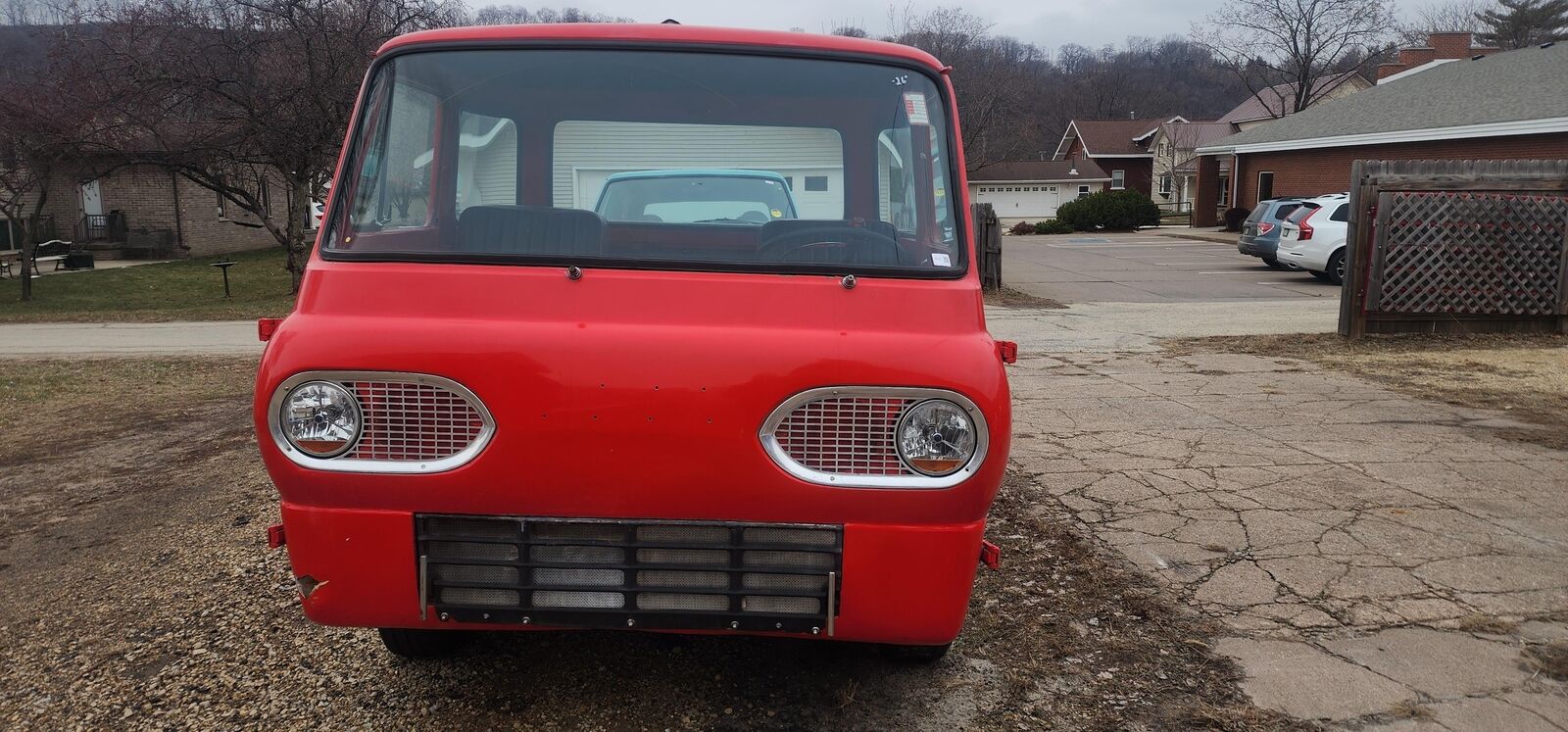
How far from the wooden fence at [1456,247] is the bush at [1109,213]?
31303mm

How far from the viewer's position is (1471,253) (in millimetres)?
11008

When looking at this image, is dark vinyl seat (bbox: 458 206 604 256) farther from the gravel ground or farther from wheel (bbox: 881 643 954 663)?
wheel (bbox: 881 643 954 663)

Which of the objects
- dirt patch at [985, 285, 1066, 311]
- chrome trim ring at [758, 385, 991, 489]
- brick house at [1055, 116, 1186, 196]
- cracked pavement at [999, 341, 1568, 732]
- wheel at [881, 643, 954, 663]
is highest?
brick house at [1055, 116, 1186, 196]

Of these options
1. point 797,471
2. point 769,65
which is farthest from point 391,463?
point 769,65

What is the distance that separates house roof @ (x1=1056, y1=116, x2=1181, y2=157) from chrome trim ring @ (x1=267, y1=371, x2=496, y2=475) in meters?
71.9

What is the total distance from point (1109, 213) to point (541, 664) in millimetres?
41412

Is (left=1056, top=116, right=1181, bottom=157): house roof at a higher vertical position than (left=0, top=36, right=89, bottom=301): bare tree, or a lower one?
higher

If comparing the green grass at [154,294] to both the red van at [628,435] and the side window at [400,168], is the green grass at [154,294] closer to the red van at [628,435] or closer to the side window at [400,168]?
the side window at [400,168]

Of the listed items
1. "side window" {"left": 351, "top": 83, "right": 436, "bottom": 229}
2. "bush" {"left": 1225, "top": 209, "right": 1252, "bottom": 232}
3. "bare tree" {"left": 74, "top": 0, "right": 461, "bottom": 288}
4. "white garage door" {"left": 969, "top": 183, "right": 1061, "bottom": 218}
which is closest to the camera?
"side window" {"left": 351, "top": 83, "right": 436, "bottom": 229}

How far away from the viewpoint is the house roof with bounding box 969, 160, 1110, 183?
214 ft

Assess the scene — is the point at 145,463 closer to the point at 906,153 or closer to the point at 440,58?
the point at 440,58

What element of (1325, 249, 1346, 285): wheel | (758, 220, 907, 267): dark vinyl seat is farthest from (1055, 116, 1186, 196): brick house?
(758, 220, 907, 267): dark vinyl seat

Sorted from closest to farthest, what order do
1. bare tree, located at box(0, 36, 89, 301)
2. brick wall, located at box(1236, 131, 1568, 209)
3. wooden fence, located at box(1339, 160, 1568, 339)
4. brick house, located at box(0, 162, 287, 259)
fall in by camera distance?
wooden fence, located at box(1339, 160, 1568, 339)
bare tree, located at box(0, 36, 89, 301)
brick wall, located at box(1236, 131, 1568, 209)
brick house, located at box(0, 162, 287, 259)

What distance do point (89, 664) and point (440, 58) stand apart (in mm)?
2234
